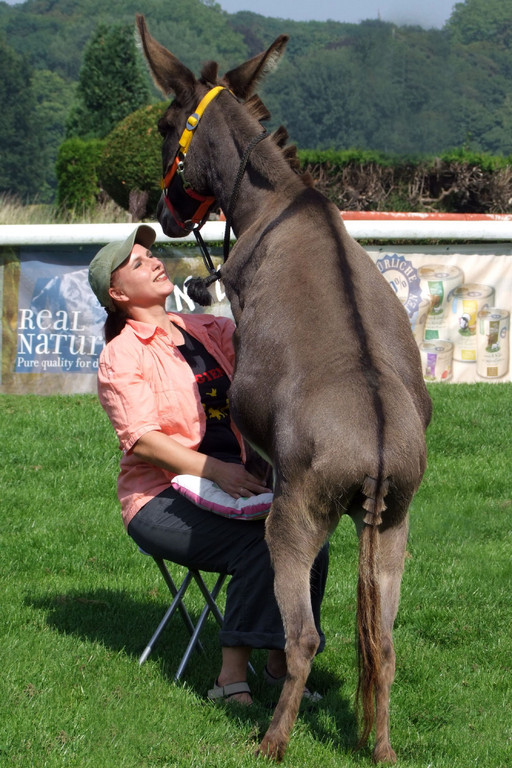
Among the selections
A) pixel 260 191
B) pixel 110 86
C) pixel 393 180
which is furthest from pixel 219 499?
pixel 110 86

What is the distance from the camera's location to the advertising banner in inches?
391

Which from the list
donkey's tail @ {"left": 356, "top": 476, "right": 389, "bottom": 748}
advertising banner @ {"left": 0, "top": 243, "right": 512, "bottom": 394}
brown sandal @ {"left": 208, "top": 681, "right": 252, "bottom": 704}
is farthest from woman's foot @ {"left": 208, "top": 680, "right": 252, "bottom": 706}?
advertising banner @ {"left": 0, "top": 243, "right": 512, "bottom": 394}

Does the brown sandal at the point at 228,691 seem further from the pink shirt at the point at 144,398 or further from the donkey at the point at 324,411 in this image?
the pink shirt at the point at 144,398

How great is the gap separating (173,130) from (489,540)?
138 inches

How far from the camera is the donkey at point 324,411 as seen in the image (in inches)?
120

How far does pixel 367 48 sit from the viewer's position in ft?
141

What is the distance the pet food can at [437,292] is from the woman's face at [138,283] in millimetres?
6373

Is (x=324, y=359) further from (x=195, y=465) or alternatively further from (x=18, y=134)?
(x=18, y=134)

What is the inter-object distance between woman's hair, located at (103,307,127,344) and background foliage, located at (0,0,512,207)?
324 centimetres

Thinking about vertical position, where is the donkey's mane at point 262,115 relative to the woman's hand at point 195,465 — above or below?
above

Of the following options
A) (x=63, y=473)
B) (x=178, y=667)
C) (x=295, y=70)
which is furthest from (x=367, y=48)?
(x=178, y=667)

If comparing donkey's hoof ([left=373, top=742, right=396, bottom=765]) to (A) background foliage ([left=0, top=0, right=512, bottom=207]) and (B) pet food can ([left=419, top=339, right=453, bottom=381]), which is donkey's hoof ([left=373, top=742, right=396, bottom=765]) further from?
(B) pet food can ([left=419, top=339, right=453, bottom=381])

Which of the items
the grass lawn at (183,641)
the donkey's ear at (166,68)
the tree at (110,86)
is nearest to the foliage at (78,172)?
the tree at (110,86)

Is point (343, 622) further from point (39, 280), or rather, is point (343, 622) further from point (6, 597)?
point (39, 280)
